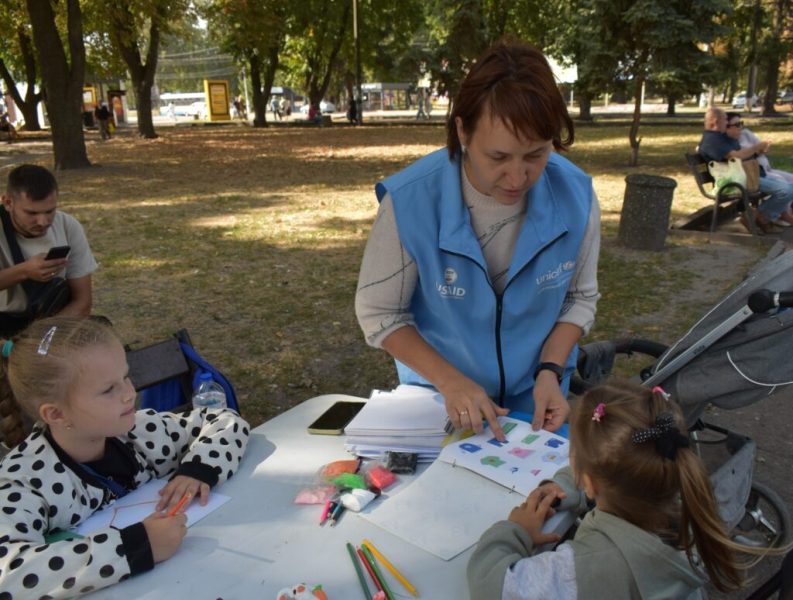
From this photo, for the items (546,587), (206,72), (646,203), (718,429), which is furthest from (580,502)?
(206,72)

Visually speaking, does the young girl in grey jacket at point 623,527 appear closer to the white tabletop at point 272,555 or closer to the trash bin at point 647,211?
the white tabletop at point 272,555

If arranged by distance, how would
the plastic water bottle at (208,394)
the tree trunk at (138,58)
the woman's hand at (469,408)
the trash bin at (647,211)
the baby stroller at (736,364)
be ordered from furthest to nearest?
1. the tree trunk at (138,58)
2. the trash bin at (647,211)
3. the plastic water bottle at (208,394)
4. the baby stroller at (736,364)
5. the woman's hand at (469,408)

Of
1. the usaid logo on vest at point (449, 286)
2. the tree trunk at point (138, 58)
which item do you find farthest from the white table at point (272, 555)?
the tree trunk at point (138, 58)

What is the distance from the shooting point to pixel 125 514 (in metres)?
1.63

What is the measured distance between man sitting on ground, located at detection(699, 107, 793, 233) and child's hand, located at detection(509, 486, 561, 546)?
7.41 meters

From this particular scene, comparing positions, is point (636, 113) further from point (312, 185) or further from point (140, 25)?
point (140, 25)

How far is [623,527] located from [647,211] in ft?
20.5

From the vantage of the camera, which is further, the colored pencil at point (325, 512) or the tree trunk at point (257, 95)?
the tree trunk at point (257, 95)

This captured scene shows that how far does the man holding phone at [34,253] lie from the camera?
3.30 meters

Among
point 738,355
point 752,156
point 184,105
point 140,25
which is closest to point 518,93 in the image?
point 738,355

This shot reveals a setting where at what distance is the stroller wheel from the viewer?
8.64 ft

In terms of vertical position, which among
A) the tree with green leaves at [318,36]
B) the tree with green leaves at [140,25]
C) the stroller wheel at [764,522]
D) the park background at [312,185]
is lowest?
the stroller wheel at [764,522]

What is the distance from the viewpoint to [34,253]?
11.6 ft

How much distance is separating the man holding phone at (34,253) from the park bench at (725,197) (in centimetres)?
667
